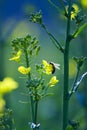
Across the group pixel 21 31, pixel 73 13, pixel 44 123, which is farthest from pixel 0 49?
pixel 73 13

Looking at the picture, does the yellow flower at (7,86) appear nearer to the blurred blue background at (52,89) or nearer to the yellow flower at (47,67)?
the yellow flower at (47,67)

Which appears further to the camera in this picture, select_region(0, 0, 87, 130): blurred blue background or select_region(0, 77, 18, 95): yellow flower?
select_region(0, 0, 87, 130): blurred blue background

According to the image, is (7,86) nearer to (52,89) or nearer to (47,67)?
(47,67)

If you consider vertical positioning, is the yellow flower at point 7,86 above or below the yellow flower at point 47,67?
below

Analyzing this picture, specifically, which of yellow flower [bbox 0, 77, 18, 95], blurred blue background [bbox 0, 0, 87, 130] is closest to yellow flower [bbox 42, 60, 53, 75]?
yellow flower [bbox 0, 77, 18, 95]

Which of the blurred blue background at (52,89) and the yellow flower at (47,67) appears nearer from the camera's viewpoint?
the yellow flower at (47,67)

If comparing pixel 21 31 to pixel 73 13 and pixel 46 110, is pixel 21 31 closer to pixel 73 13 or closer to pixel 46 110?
pixel 46 110

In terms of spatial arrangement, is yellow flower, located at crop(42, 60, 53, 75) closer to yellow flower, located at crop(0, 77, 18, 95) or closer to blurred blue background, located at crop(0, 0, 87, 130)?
yellow flower, located at crop(0, 77, 18, 95)

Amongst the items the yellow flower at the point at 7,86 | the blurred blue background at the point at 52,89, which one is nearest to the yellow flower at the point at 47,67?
the yellow flower at the point at 7,86

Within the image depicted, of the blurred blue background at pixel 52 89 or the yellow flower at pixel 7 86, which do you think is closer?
the yellow flower at pixel 7 86

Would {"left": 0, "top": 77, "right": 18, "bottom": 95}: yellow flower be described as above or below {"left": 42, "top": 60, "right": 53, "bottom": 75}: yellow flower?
below

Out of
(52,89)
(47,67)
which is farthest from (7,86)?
(52,89)
